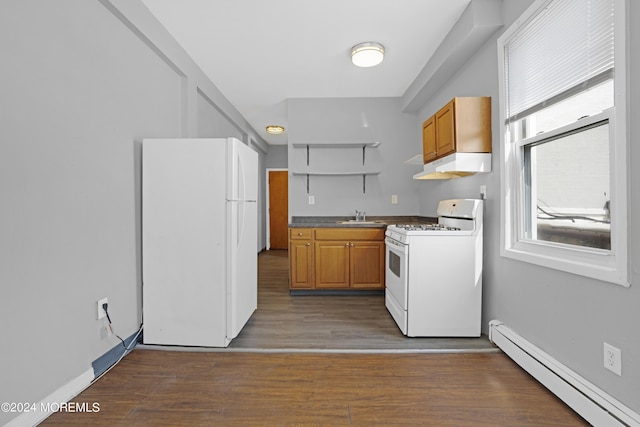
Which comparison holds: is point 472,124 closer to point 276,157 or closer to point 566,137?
point 566,137

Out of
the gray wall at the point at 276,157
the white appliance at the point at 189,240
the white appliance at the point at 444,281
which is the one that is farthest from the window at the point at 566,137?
the gray wall at the point at 276,157

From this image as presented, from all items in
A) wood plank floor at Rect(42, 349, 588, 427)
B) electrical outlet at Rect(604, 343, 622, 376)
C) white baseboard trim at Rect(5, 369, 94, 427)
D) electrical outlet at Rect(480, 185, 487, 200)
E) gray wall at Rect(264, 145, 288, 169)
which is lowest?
wood plank floor at Rect(42, 349, 588, 427)

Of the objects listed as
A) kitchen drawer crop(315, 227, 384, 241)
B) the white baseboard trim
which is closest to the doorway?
kitchen drawer crop(315, 227, 384, 241)

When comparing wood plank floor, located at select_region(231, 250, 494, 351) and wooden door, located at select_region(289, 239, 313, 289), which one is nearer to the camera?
wood plank floor, located at select_region(231, 250, 494, 351)

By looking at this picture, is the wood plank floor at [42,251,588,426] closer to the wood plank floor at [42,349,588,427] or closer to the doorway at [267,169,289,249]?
the wood plank floor at [42,349,588,427]

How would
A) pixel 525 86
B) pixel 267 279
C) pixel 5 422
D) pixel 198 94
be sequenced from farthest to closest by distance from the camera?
pixel 267 279, pixel 198 94, pixel 525 86, pixel 5 422

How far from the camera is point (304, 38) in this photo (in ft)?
8.53

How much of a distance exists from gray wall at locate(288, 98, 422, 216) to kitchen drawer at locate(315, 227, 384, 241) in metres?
0.71

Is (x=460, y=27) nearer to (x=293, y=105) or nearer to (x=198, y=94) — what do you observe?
(x=293, y=105)

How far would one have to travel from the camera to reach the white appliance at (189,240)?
2145 millimetres

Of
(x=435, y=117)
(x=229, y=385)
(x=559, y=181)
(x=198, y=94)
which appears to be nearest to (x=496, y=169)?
(x=559, y=181)

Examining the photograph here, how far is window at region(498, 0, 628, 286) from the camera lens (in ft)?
4.48

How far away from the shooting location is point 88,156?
5.67 ft

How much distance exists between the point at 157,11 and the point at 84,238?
1778 mm
